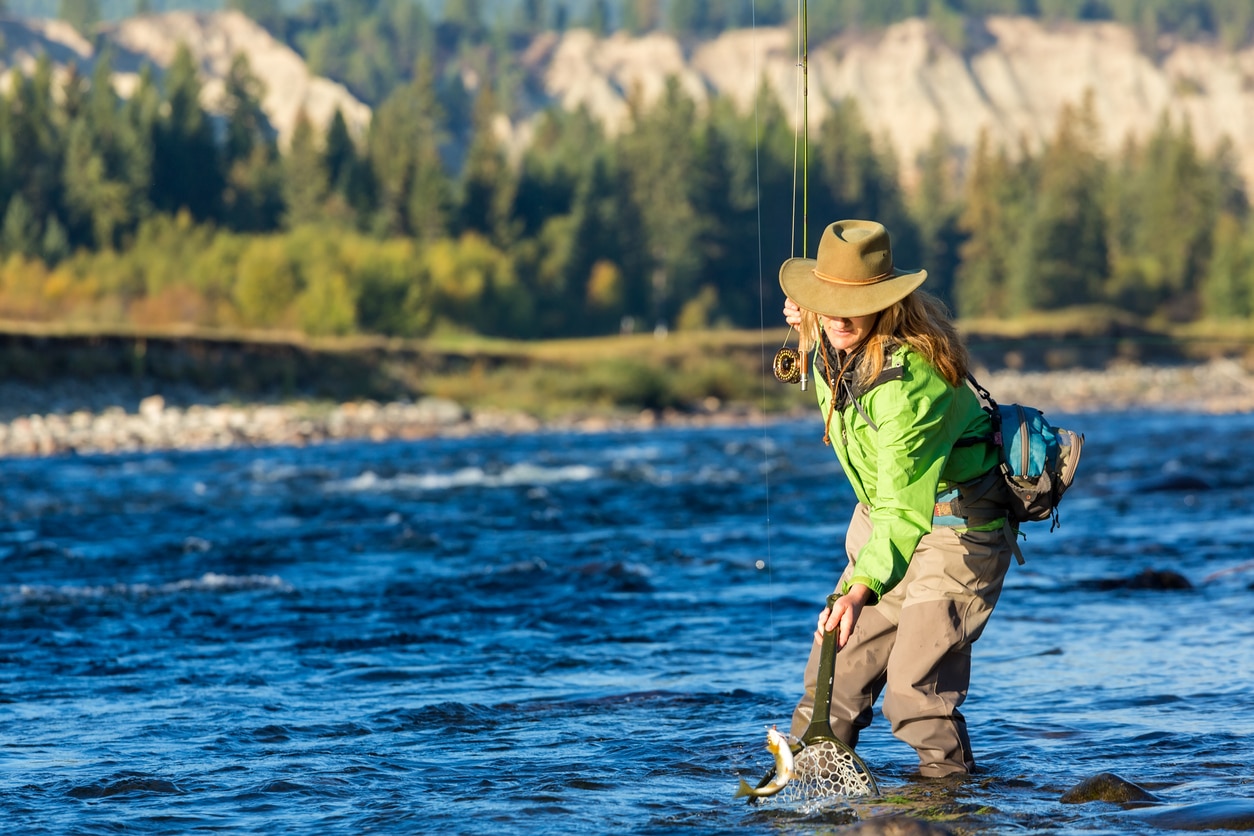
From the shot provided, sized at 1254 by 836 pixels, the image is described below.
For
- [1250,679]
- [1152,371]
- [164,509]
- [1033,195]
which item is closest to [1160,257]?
[1033,195]

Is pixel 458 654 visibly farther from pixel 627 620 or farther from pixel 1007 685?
pixel 1007 685

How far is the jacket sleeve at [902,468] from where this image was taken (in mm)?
4535

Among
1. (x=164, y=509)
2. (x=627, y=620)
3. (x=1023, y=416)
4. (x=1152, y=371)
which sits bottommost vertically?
(x=1152, y=371)

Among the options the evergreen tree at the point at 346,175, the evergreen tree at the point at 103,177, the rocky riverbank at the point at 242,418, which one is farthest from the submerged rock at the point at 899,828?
the evergreen tree at the point at 346,175

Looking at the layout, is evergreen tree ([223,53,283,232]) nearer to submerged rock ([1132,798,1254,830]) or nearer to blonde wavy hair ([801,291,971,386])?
blonde wavy hair ([801,291,971,386])

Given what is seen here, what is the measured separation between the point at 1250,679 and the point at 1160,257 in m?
104

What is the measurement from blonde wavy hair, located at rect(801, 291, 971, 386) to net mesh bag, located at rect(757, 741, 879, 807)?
3.99 feet

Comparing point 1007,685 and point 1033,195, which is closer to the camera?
point 1007,685

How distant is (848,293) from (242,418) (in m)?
30.3

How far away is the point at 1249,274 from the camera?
96.0 metres

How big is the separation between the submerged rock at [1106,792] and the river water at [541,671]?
6 centimetres

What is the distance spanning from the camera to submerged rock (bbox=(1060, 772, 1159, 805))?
510 cm

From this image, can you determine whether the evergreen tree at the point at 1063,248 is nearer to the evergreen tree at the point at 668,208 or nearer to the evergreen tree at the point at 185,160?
the evergreen tree at the point at 668,208

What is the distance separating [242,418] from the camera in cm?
3362
